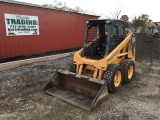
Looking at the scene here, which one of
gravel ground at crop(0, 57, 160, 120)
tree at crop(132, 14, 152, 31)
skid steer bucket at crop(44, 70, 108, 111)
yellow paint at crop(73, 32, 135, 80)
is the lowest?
gravel ground at crop(0, 57, 160, 120)

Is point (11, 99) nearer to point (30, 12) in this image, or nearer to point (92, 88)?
point (92, 88)

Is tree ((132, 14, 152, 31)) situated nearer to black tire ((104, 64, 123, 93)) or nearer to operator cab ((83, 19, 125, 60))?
operator cab ((83, 19, 125, 60))

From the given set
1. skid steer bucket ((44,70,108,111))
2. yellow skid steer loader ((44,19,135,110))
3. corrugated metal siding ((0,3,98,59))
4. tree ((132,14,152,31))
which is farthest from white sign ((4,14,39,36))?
tree ((132,14,152,31))

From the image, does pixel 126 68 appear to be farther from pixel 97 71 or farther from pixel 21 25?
pixel 21 25

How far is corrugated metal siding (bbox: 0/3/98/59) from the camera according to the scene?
8.15m

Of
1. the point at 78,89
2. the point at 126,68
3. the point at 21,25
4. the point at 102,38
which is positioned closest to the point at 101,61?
the point at 78,89

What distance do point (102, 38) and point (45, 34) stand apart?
4.76 m

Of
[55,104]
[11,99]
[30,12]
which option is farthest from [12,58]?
[55,104]

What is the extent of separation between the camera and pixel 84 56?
5750 mm

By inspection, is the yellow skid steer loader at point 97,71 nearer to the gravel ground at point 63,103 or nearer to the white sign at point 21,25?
the gravel ground at point 63,103

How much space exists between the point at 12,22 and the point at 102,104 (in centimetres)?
609

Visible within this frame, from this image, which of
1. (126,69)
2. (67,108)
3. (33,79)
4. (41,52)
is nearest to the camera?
(67,108)

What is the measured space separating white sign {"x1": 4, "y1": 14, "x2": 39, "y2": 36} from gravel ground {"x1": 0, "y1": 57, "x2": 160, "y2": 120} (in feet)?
8.75

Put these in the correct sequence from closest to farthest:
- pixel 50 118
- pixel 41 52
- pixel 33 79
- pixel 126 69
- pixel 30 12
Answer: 1. pixel 50 118
2. pixel 126 69
3. pixel 33 79
4. pixel 30 12
5. pixel 41 52
